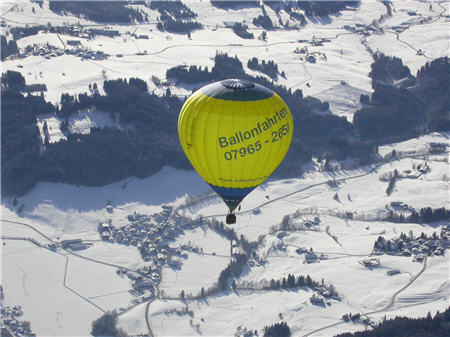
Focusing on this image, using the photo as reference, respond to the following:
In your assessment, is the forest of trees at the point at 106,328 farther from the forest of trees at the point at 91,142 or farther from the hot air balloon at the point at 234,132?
the forest of trees at the point at 91,142

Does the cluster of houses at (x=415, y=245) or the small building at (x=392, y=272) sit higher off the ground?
the cluster of houses at (x=415, y=245)

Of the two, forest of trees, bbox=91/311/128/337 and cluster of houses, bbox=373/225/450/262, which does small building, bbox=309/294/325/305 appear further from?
forest of trees, bbox=91/311/128/337

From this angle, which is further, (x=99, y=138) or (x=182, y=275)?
(x=99, y=138)

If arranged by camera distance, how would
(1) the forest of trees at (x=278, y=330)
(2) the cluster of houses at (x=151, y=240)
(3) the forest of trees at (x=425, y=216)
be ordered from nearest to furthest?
(1) the forest of trees at (x=278, y=330) < (2) the cluster of houses at (x=151, y=240) < (3) the forest of trees at (x=425, y=216)

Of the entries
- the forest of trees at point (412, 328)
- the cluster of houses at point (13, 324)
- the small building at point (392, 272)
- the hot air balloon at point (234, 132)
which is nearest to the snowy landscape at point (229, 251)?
the small building at point (392, 272)

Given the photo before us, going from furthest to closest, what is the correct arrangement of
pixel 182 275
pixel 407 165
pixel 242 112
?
pixel 407 165, pixel 182 275, pixel 242 112

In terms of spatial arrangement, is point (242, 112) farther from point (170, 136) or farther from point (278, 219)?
point (170, 136)

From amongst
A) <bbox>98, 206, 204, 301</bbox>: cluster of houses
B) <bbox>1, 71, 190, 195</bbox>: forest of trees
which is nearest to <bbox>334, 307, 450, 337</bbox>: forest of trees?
<bbox>98, 206, 204, 301</bbox>: cluster of houses

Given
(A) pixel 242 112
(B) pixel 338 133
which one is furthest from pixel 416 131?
(A) pixel 242 112
